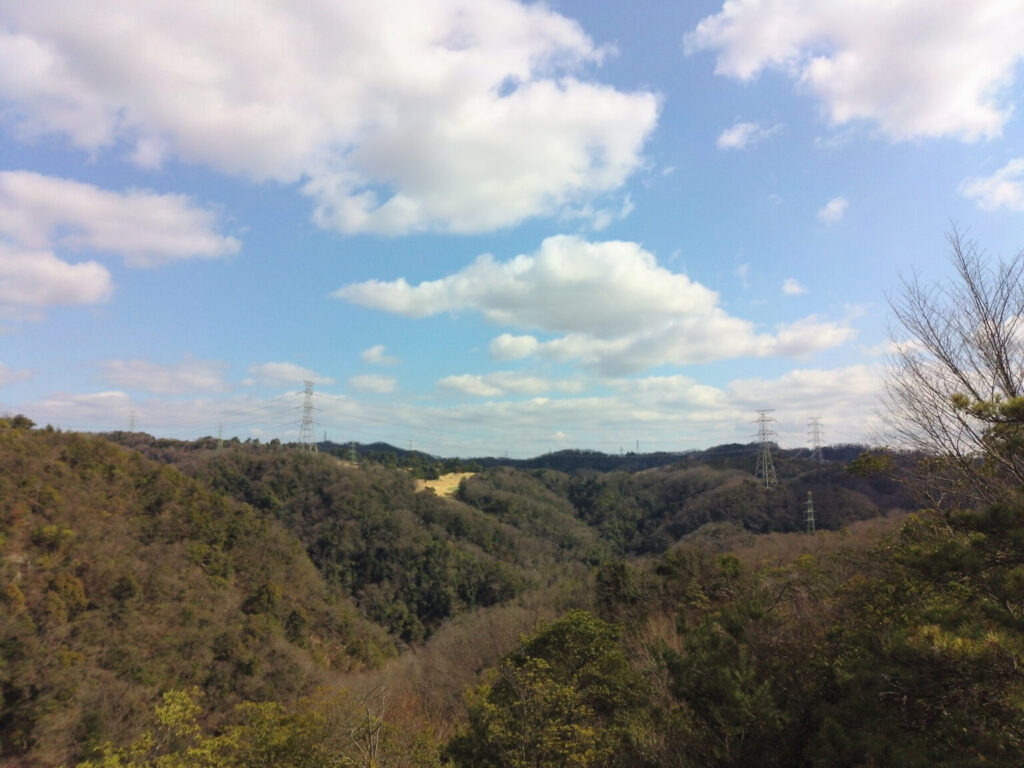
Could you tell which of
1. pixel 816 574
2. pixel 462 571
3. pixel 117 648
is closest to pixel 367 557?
pixel 462 571

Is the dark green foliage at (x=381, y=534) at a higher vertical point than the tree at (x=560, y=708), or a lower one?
lower

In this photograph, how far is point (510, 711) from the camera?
1287 centimetres

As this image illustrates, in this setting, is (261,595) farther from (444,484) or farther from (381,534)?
(444,484)

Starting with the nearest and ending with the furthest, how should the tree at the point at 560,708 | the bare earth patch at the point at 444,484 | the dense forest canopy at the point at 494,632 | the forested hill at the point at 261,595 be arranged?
the dense forest canopy at the point at 494,632 < the tree at the point at 560,708 < the forested hill at the point at 261,595 < the bare earth patch at the point at 444,484

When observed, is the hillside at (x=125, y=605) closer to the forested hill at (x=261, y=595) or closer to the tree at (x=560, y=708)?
the forested hill at (x=261, y=595)

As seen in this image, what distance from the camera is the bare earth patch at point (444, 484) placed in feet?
361

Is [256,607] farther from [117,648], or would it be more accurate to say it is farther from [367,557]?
[367,557]

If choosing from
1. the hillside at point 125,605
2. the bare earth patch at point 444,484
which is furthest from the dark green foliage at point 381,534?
the hillside at point 125,605

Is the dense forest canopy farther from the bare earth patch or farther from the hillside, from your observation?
the bare earth patch

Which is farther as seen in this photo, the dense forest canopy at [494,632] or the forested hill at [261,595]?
the forested hill at [261,595]

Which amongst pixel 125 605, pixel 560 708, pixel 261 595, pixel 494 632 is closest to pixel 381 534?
pixel 261 595

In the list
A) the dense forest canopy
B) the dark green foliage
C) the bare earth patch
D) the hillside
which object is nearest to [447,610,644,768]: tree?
the dense forest canopy

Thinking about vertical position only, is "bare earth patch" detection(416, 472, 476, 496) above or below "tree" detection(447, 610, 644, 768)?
below

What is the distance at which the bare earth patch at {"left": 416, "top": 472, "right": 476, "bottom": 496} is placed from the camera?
361 ft
